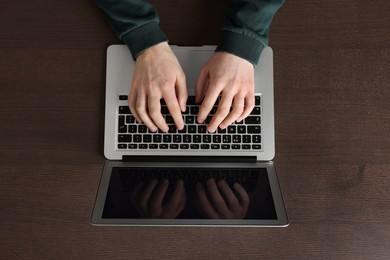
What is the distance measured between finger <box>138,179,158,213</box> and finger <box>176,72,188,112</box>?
0.13m

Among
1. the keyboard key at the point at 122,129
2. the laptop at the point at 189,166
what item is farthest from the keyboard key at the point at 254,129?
the keyboard key at the point at 122,129

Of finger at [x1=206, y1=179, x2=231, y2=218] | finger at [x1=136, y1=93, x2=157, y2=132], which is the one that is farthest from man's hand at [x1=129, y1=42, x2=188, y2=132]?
finger at [x1=206, y1=179, x2=231, y2=218]

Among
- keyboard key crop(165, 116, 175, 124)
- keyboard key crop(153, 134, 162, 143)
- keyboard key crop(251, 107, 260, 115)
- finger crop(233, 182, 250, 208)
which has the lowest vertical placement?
finger crop(233, 182, 250, 208)

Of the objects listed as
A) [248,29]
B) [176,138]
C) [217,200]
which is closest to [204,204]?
[217,200]

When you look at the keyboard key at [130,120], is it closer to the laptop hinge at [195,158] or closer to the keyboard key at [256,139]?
the laptop hinge at [195,158]

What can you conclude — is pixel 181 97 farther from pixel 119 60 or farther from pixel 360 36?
pixel 360 36

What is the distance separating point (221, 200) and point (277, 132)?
0.16 metres

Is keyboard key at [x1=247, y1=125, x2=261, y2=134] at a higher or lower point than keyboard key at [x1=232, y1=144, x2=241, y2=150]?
higher

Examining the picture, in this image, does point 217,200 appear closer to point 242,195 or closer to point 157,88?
point 242,195

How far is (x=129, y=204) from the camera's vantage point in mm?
615

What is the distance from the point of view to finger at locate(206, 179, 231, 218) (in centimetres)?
61

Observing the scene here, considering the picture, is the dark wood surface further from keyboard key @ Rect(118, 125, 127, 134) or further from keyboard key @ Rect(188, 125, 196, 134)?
keyboard key @ Rect(188, 125, 196, 134)

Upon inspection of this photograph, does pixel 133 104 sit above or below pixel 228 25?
below

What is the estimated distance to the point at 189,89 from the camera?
69cm
